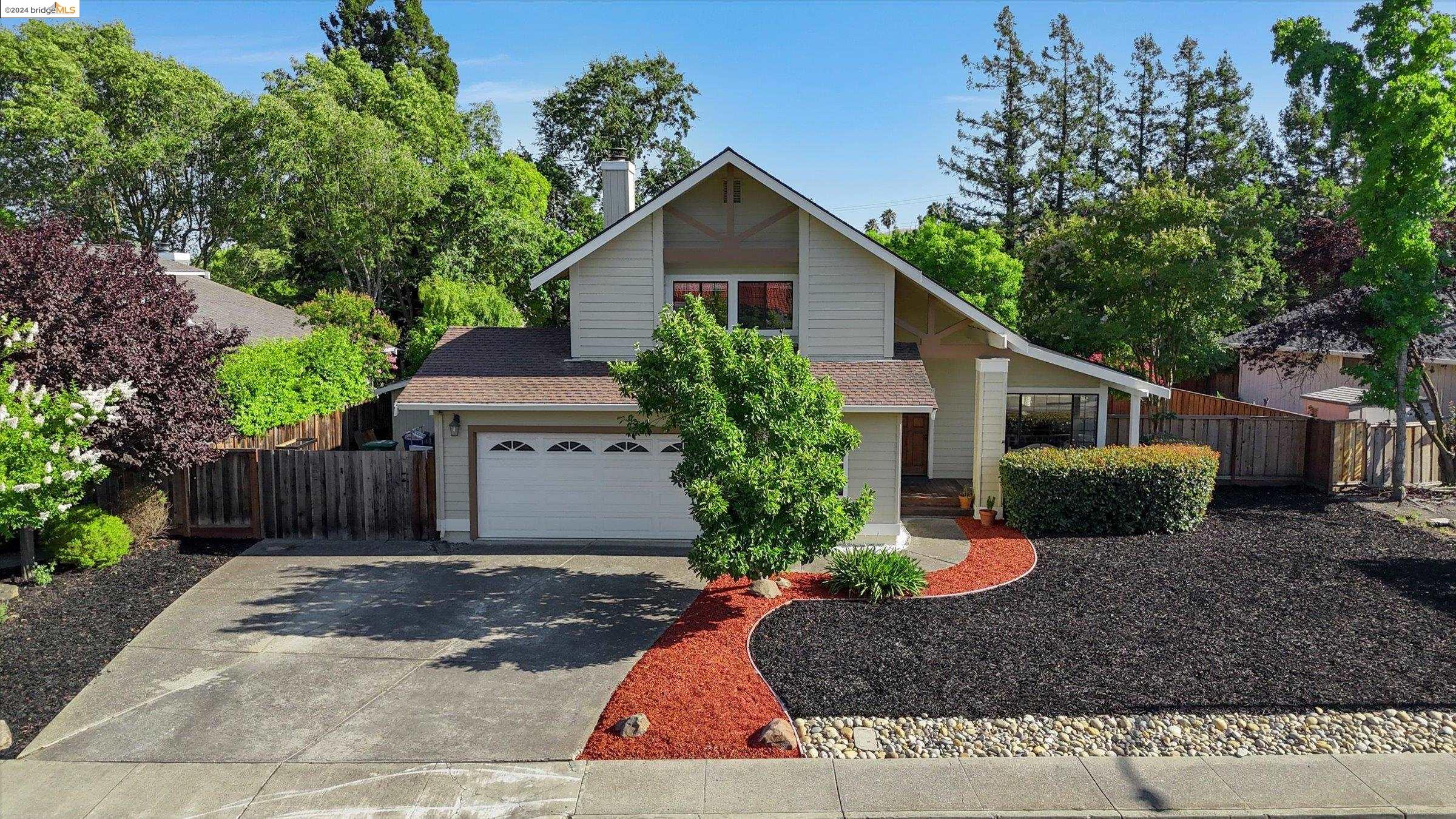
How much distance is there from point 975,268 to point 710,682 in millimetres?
17995

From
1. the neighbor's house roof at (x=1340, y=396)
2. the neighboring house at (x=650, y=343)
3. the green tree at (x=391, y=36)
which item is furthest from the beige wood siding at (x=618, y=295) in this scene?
the green tree at (x=391, y=36)

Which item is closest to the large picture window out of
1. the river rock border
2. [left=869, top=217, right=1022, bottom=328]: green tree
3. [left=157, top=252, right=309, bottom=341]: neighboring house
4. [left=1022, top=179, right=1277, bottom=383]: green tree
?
[left=1022, top=179, right=1277, bottom=383]: green tree

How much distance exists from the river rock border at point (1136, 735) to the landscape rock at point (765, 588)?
3.43m

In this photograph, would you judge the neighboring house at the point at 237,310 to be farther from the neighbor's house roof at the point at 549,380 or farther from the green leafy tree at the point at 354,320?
the neighbor's house roof at the point at 549,380

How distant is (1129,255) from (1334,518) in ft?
24.0

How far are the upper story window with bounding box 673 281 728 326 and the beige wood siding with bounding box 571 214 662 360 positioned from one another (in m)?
0.52

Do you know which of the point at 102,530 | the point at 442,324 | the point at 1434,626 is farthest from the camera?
the point at 442,324

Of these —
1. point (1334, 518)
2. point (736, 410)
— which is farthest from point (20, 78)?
point (1334, 518)

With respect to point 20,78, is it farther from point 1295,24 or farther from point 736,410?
point 1295,24

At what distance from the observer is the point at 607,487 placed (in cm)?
1508

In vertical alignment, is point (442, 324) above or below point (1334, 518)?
above

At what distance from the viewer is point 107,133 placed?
109ft

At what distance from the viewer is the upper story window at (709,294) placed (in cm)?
1595

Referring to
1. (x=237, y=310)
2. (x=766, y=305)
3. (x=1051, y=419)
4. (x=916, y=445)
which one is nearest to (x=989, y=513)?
(x=916, y=445)
